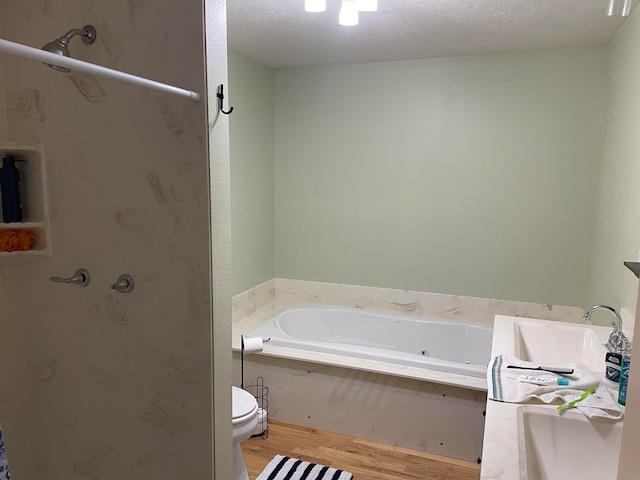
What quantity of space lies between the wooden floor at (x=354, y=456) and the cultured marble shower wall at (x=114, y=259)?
3.41 feet

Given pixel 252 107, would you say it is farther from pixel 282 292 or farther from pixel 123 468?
pixel 123 468

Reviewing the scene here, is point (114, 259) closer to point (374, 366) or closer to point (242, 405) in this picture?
point (242, 405)

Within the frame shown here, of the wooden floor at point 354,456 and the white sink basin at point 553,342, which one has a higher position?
the white sink basin at point 553,342

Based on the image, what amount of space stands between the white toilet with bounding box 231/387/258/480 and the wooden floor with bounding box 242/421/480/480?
0.28 meters

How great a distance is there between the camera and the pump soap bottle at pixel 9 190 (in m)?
1.63

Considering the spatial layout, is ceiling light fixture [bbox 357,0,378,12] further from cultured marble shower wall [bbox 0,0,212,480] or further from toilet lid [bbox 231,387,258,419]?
toilet lid [bbox 231,387,258,419]

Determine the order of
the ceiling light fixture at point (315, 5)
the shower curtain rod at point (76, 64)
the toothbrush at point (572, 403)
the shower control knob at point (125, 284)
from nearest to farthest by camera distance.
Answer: the shower curtain rod at point (76, 64)
the toothbrush at point (572, 403)
the shower control knob at point (125, 284)
the ceiling light fixture at point (315, 5)

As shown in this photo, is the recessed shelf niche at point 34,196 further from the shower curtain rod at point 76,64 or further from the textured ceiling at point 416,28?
the textured ceiling at point 416,28

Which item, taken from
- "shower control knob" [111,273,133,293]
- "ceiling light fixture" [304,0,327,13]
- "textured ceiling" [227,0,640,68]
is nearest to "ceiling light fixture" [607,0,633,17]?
"textured ceiling" [227,0,640,68]

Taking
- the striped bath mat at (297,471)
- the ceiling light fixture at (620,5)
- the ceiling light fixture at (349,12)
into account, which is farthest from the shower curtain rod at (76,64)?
the striped bath mat at (297,471)

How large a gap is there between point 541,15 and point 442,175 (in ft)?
4.11

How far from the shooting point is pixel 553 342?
233 centimetres

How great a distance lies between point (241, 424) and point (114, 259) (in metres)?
1.00

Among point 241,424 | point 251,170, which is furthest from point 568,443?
point 251,170
